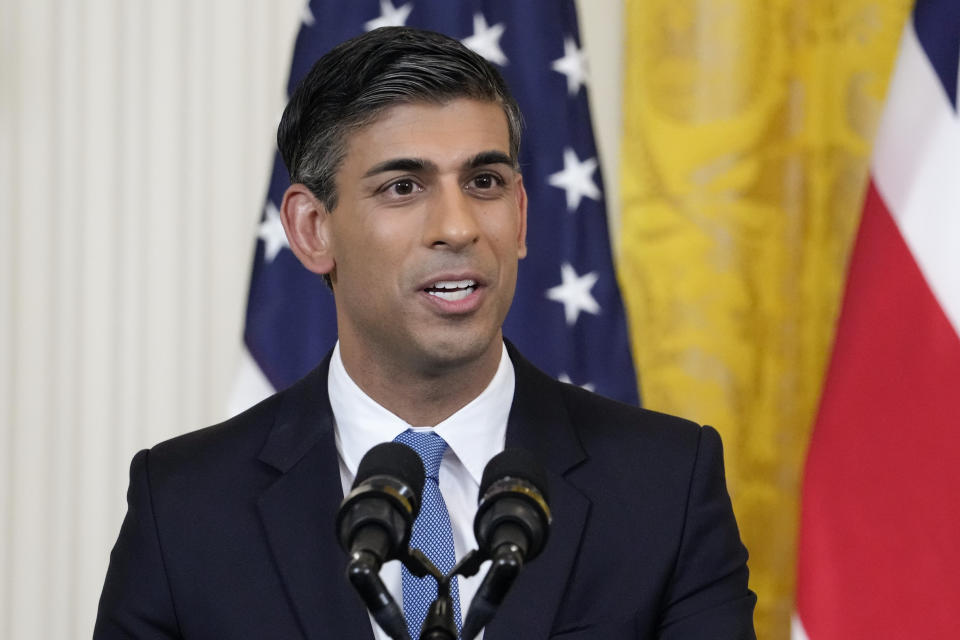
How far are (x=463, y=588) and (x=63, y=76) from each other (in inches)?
84.0

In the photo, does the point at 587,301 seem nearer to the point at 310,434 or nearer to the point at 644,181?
the point at 644,181

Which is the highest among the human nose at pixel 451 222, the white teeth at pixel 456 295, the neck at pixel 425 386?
the human nose at pixel 451 222

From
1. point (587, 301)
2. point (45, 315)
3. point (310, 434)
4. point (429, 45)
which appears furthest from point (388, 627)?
point (45, 315)

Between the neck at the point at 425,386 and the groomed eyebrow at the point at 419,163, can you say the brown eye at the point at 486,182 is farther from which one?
the neck at the point at 425,386

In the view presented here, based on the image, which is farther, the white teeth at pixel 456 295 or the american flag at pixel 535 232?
the american flag at pixel 535 232

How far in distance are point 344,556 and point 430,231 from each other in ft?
1.84

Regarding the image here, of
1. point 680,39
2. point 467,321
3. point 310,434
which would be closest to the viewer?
point 467,321

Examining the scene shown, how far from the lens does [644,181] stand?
3141mm

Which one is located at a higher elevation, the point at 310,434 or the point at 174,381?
the point at 174,381

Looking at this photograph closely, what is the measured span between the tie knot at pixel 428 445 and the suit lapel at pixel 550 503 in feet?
0.41

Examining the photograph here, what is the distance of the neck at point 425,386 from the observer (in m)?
2.12

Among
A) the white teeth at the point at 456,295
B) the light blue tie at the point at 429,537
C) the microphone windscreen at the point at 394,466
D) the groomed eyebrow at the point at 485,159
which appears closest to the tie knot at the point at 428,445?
the light blue tie at the point at 429,537

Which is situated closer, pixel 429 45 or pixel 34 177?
pixel 429 45

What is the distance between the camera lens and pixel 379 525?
1166 mm
